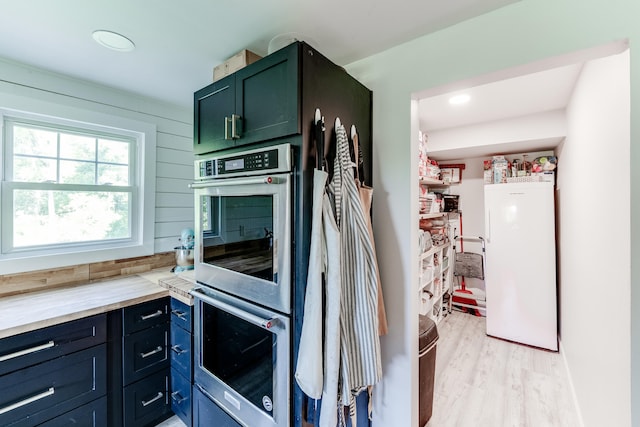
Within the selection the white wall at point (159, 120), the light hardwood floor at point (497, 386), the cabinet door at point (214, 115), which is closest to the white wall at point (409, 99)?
the light hardwood floor at point (497, 386)

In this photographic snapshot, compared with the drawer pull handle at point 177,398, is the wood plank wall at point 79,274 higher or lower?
higher

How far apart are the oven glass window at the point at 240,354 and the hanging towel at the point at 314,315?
183 millimetres

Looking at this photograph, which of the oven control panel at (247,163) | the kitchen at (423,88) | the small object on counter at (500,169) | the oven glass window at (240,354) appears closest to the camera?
the kitchen at (423,88)

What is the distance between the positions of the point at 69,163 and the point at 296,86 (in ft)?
6.23

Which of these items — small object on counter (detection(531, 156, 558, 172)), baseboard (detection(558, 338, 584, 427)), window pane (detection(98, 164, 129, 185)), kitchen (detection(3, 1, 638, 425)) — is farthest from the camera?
small object on counter (detection(531, 156, 558, 172))

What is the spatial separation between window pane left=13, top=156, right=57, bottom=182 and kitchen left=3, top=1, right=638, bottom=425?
1.29ft

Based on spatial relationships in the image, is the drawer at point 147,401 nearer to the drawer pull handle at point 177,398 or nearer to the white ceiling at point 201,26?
the drawer pull handle at point 177,398

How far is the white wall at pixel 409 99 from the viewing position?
1.01m

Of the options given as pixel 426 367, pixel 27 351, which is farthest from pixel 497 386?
pixel 27 351

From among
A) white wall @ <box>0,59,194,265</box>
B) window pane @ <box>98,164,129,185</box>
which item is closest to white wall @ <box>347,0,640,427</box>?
white wall @ <box>0,59,194,265</box>

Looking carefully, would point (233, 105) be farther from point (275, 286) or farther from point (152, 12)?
point (275, 286)

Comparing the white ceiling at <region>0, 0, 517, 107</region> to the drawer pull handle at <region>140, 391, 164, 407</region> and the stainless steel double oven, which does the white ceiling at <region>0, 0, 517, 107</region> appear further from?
the drawer pull handle at <region>140, 391, 164, 407</region>

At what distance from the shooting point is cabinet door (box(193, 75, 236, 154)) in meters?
1.35

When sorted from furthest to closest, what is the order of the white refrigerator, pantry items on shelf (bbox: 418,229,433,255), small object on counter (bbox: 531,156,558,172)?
small object on counter (bbox: 531,156,558,172) → the white refrigerator → pantry items on shelf (bbox: 418,229,433,255)
